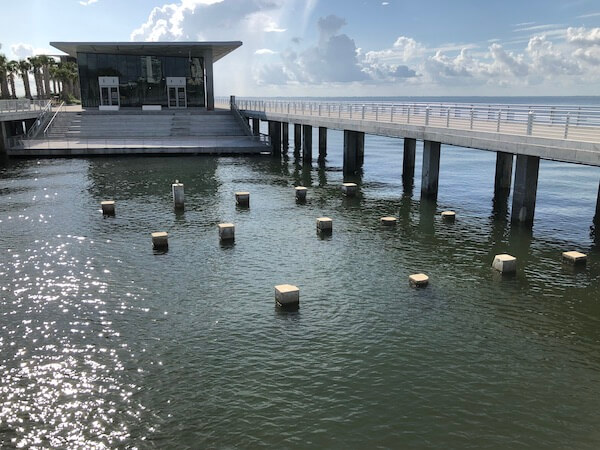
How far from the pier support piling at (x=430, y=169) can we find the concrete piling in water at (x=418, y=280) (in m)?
13.0

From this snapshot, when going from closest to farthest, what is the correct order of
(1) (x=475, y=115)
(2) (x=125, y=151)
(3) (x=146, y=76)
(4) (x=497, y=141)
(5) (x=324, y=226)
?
(5) (x=324, y=226) → (4) (x=497, y=141) → (1) (x=475, y=115) → (2) (x=125, y=151) → (3) (x=146, y=76)

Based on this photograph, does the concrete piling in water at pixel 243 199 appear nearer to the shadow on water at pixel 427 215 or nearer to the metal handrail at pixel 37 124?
the shadow on water at pixel 427 215

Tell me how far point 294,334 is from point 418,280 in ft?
15.2

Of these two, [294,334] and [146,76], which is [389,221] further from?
[146,76]

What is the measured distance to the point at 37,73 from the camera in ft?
309

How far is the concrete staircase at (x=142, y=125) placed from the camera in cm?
A: 5009

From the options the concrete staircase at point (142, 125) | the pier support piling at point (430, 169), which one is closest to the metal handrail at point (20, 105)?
the concrete staircase at point (142, 125)

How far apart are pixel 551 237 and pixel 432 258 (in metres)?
6.12

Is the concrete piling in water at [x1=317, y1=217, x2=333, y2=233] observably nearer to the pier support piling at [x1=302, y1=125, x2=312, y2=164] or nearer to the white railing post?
the white railing post

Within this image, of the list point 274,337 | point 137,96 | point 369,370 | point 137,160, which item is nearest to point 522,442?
point 369,370

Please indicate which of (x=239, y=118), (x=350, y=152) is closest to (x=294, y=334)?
(x=350, y=152)

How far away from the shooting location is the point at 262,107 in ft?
170

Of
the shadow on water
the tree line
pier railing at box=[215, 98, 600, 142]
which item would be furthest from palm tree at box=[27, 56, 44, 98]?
the shadow on water

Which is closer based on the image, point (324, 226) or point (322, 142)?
point (324, 226)
